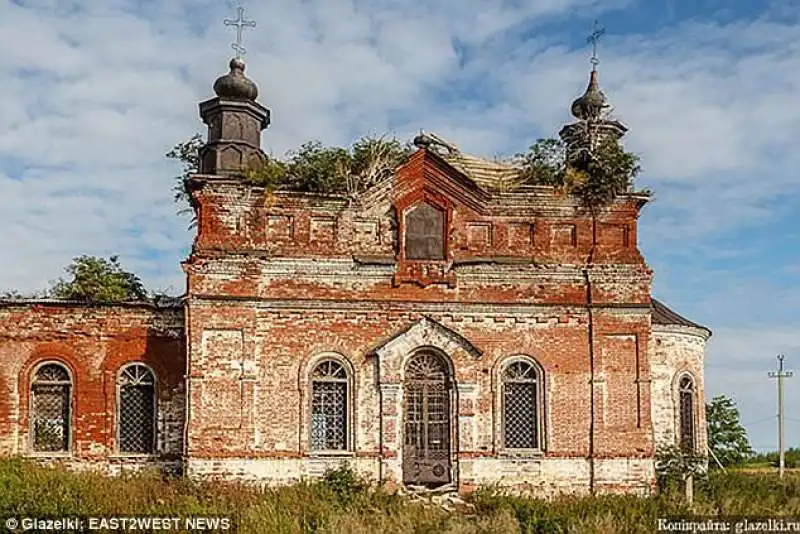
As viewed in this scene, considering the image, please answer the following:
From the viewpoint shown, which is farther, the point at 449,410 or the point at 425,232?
the point at 425,232

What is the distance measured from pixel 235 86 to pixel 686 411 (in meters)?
11.4

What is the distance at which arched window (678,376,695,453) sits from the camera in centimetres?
2284

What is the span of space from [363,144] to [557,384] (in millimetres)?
5827

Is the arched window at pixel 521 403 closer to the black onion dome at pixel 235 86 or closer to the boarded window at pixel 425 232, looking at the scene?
the boarded window at pixel 425 232

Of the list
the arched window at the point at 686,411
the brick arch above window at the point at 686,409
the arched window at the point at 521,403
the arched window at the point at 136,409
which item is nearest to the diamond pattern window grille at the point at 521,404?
the arched window at the point at 521,403

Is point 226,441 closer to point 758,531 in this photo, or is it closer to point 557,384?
point 557,384

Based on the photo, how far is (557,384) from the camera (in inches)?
805

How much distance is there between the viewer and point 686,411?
2308cm

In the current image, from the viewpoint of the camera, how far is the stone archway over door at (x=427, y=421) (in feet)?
66.0

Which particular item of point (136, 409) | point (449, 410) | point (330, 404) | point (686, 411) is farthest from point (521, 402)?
point (136, 409)

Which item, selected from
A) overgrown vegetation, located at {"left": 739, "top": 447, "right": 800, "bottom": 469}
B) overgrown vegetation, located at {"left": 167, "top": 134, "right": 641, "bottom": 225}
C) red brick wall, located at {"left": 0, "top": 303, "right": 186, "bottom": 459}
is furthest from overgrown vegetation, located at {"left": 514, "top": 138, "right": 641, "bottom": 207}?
overgrown vegetation, located at {"left": 739, "top": 447, "right": 800, "bottom": 469}

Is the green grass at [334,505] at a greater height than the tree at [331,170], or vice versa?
the tree at [331,170]

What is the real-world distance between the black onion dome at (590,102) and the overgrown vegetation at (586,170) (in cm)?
230

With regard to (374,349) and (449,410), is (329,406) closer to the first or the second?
(374,349)
